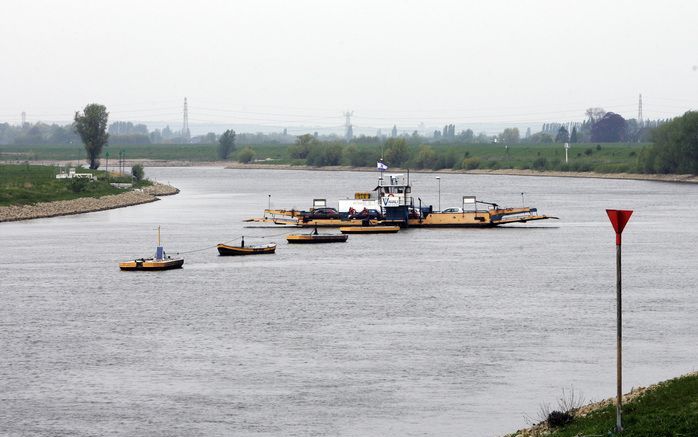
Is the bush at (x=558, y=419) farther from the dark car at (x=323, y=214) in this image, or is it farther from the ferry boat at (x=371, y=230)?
the dark car at (x=323, y=214)

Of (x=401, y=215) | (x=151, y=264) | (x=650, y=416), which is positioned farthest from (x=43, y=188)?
(x=650, y=416)

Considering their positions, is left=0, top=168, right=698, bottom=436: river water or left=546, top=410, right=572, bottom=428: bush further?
left=0, top=168, right=698, bottom=436: river water

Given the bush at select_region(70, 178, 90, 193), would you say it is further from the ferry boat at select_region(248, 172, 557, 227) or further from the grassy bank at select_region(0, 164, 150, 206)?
the ferry boat at select_region(248, 172, 557, 227)

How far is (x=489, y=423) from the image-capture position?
33.5 m

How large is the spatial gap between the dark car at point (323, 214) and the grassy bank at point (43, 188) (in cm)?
3636

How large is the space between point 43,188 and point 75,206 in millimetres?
10099

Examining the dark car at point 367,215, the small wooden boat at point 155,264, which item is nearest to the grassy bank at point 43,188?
the dark car at point 367,215

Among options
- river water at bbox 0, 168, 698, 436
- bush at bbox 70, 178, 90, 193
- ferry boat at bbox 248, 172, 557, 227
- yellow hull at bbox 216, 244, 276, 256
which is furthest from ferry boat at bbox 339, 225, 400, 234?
bush at bbox 70, 178, 90, 193

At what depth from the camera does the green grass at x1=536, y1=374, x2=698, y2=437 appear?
84.1 feet

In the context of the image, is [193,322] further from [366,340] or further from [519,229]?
[519,229]

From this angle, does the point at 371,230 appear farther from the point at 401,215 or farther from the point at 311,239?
the point at 311,239

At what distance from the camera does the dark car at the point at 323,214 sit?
114188 mm

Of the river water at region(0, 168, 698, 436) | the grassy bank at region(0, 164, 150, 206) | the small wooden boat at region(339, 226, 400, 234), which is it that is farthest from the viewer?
the grassy bank at region(0, 164, 150, 206)

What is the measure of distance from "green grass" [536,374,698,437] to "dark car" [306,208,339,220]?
8412 cm
